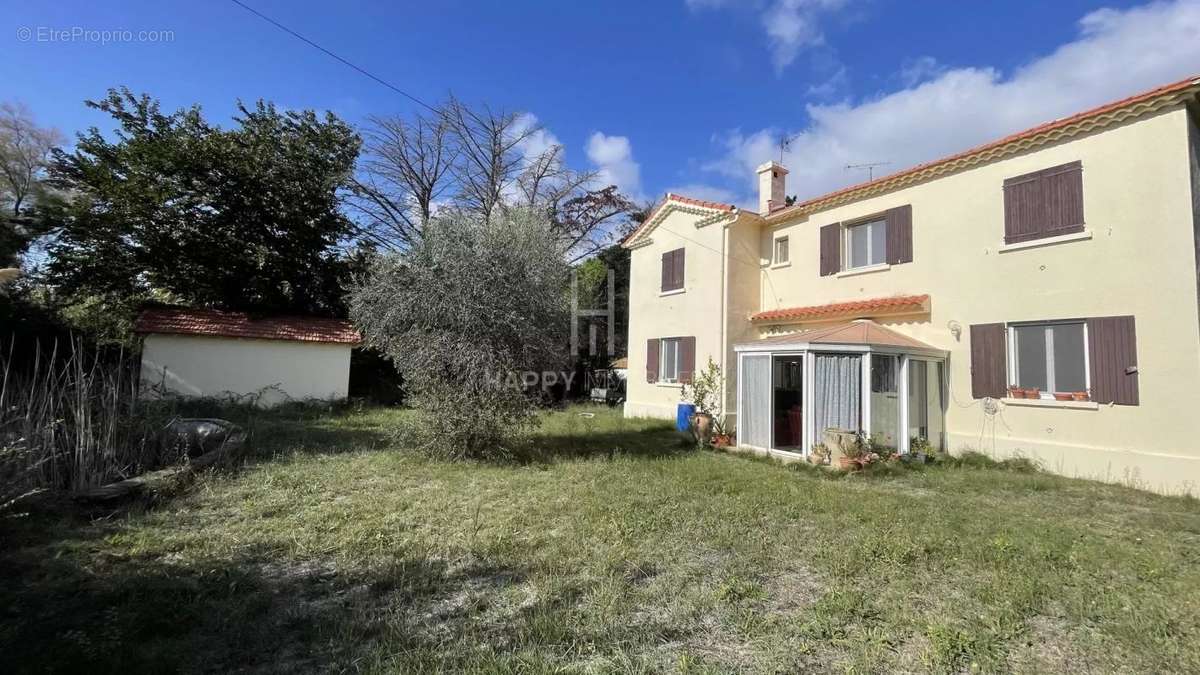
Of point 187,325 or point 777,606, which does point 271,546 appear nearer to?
point 777,606

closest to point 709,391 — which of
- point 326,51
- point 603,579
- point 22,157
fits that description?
point 603,579

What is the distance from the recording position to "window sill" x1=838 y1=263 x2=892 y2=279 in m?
11.8

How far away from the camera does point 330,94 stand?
1049 cm

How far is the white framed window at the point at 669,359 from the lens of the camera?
15.9 m

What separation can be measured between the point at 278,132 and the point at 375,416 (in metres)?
11.6

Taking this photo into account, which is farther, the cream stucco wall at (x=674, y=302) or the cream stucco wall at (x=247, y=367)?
the cream stucco wall at (x=247, y=367)

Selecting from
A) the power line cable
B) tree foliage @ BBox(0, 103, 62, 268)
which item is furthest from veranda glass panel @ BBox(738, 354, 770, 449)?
tree foliage @ BBox(0, 103, 62, 268)

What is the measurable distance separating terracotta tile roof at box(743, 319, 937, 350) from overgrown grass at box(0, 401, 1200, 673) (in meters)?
3.17

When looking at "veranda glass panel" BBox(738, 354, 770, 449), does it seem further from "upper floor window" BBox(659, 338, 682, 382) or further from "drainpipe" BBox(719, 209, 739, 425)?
"upper floor window" BBox(659, 338, 682, 382)

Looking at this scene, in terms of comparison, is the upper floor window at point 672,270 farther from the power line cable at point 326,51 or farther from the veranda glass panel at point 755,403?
the power line cable at point 326,51

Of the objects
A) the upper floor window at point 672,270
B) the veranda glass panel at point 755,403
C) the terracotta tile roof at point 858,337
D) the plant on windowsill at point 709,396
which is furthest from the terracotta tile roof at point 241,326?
the terracotta tile roof at point 858,337

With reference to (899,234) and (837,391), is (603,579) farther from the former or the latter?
(899,234)

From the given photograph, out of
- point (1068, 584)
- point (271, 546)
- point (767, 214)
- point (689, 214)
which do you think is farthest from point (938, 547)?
point (689, 214)

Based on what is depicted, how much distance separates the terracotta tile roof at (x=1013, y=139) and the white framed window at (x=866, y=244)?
0.77m
